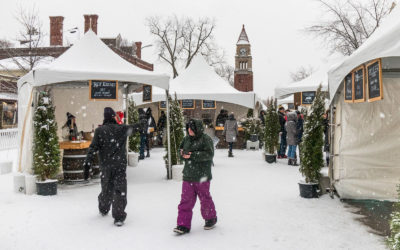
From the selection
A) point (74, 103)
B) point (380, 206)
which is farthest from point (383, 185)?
point (74, 103)

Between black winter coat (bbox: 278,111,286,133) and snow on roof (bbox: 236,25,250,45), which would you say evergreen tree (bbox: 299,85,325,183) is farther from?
snow on roof (bbox: 236,25,250,45)

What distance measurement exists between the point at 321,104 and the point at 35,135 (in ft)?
19.3

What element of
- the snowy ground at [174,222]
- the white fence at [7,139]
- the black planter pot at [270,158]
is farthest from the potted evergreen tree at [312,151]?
the white fence at [7,139]

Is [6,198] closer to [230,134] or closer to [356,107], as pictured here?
[356,107]

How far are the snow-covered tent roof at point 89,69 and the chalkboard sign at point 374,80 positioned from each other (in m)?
5.31

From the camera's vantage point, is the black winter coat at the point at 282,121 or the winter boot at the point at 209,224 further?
the black winter coat at the point at 282,121

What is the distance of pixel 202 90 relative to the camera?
19672 mm

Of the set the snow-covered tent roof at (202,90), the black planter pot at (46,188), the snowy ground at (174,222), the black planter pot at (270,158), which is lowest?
the snowy ground at (174,222)

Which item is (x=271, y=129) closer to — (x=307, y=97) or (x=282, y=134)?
(x=282, y=134)

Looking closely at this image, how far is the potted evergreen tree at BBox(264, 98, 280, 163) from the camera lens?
12594 mm

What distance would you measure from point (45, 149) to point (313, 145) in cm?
545

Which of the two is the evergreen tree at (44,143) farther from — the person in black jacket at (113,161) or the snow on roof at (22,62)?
the snow on roof at (22,62)

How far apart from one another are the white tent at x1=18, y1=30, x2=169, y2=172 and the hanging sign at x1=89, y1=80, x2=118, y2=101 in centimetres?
29

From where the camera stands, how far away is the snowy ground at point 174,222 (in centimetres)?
497
